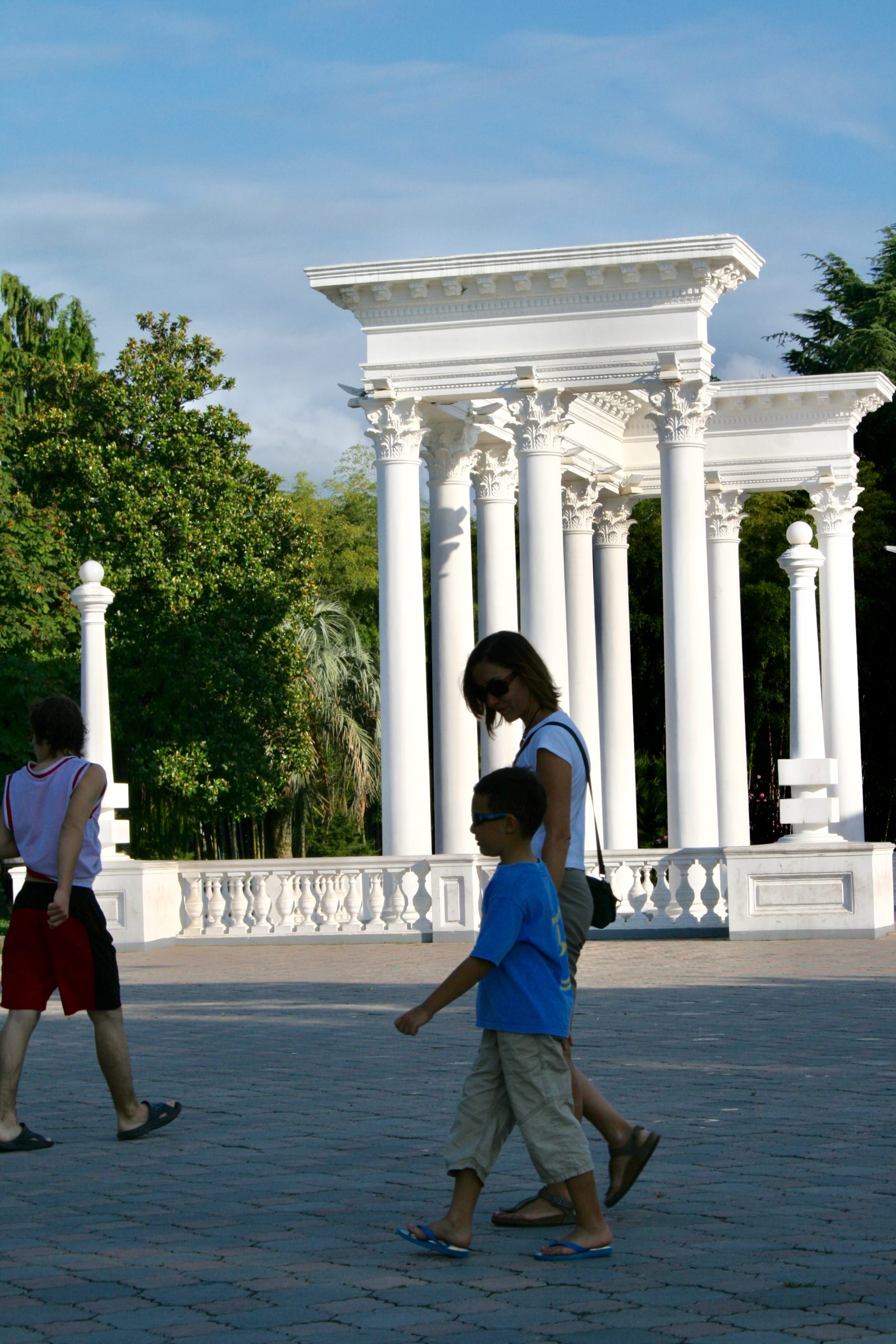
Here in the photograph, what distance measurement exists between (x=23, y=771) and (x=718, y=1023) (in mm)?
6717

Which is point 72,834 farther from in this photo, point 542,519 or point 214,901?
point 542,519

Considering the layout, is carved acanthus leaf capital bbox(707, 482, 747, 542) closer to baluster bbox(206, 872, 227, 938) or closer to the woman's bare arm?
baluster bbox(206, 872, 227, 938)

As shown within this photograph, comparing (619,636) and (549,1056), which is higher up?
(619,636)

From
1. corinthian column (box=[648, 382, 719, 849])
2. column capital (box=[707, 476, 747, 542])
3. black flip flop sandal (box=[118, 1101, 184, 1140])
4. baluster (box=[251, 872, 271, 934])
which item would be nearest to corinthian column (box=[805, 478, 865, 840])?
column capital (box=[707, 476, 747, 542])

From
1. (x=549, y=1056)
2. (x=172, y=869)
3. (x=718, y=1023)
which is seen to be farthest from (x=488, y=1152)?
(x=172, y=869)

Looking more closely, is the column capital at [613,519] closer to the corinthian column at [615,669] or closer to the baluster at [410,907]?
the corinthian column at [615,669]

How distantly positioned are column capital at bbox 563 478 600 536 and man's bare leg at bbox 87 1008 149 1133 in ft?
93.0

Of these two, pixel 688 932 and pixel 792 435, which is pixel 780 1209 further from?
pixel 792 435

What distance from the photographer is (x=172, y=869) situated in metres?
29.1

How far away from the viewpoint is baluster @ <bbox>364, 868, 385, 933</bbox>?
95.1 feet

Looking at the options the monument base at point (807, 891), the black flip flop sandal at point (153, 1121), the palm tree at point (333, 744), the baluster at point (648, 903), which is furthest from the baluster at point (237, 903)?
the palm tree at point (333, 744)

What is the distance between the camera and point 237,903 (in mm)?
29359

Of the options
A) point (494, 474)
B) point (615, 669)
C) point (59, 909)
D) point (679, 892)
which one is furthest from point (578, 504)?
point (59, 909)

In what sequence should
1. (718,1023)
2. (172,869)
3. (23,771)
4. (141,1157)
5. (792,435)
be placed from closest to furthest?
(141,1157) < (23,771) < (718,1023) < (172,869) < (792,435)
